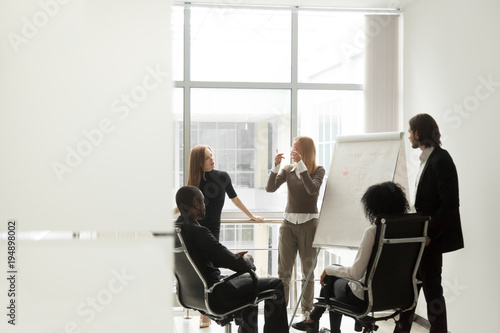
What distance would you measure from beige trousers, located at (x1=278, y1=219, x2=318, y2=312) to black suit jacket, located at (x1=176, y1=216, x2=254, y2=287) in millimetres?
1380

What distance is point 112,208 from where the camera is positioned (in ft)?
2.22

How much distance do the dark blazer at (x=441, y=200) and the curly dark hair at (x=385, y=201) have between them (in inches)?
10.6

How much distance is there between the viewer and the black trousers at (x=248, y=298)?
3.00 meters

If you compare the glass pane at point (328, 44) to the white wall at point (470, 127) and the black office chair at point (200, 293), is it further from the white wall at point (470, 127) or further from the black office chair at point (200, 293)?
the black office chair at point (200, 293)

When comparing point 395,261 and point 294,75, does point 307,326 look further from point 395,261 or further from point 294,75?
point 294,75

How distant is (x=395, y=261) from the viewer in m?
2.95

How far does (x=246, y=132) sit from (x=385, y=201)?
89.1 inches

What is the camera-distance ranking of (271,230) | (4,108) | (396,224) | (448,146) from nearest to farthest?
(4,108), (396,224), (448,146), (271,230)

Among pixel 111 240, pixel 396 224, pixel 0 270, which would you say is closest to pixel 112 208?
pixel 111 240

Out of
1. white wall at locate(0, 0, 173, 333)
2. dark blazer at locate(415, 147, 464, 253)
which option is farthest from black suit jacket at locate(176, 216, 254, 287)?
white wall at locate(0, 0, 173, 333)

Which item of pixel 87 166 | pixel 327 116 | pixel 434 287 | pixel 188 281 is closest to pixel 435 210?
pixel 434 287

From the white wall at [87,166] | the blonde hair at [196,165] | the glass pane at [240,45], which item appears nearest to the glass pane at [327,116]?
the glass pane at [240,45]

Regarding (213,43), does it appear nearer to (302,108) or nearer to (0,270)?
(302,108)

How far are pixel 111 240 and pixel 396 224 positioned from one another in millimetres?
2389
